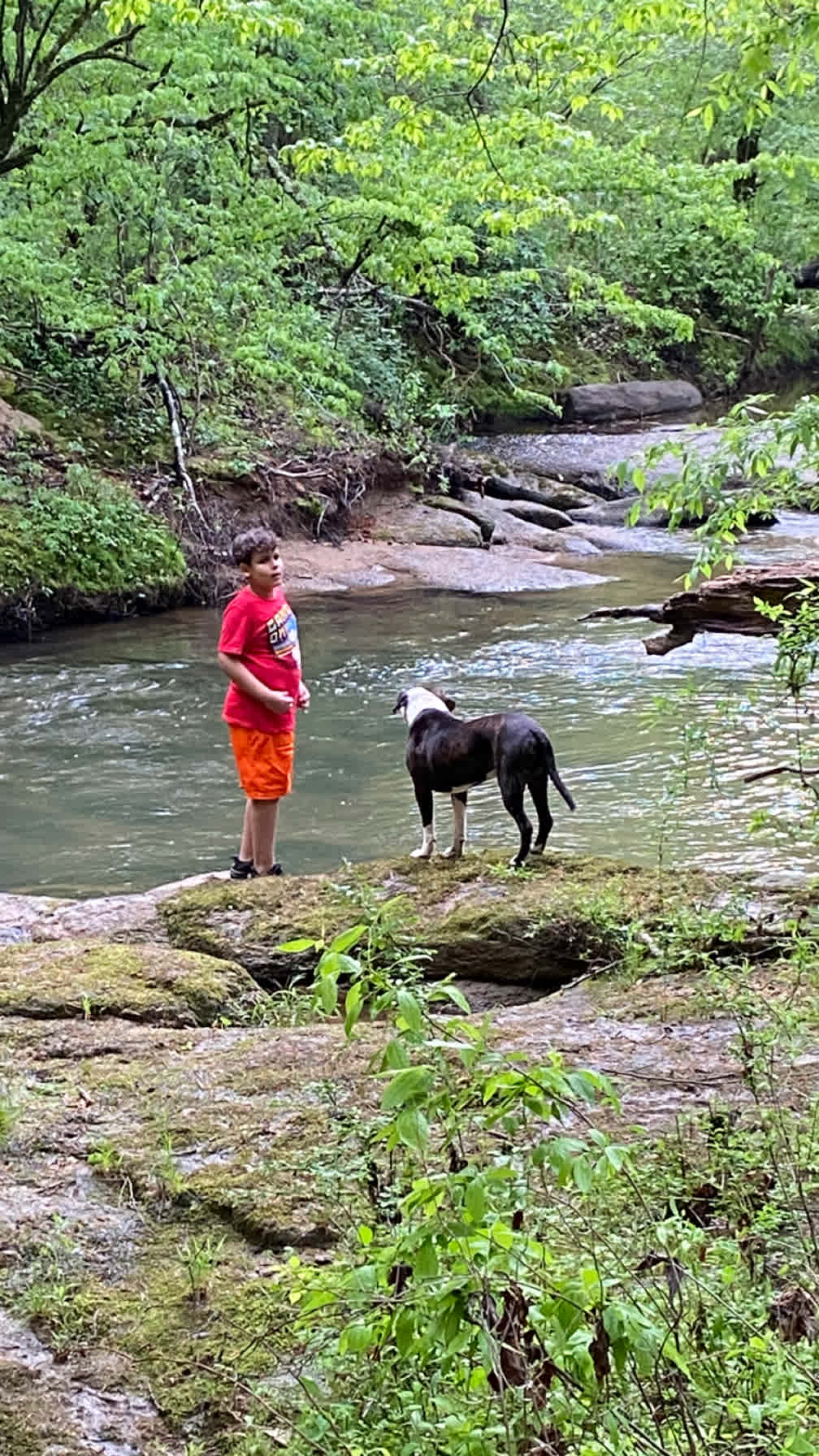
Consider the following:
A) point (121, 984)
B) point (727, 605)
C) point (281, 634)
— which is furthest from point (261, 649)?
point (727, 605)

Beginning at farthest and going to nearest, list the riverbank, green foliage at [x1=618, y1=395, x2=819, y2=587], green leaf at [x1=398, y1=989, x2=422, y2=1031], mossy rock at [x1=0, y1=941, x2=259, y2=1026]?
the riverbank
mossy rock at [x1=0, y1=941, x2=259, y2=1026]
green foliage at [x1=618, y1=395, x2=819, y2=587]
green leaf at [x1=398, y1=989, x2=422, y2=1031]

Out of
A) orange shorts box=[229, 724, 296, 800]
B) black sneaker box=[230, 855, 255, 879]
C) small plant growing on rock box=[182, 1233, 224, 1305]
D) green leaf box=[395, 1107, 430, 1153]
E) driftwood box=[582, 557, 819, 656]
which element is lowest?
black sneaker box=[230, 855, 255, 879]

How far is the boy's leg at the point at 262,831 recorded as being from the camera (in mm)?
6539

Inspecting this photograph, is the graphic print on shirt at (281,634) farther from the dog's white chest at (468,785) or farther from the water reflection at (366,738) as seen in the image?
the water reflection at (366,738)

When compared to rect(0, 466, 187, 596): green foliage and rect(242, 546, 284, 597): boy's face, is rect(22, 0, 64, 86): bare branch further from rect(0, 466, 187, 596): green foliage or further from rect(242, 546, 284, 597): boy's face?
rect(242, 546, 284, 597): boy's face

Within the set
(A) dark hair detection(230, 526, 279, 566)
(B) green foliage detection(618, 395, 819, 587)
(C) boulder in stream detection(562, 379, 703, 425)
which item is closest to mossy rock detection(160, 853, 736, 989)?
(B) green foliage detection(618, 395, 819, 587)

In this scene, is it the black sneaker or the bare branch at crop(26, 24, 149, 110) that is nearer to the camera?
the black sneaker

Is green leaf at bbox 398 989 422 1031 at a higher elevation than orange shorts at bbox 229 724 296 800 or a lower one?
higher

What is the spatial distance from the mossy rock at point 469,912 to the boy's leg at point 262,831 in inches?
23.3

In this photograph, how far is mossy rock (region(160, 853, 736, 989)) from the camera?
5.07m

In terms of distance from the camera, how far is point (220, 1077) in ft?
12.5

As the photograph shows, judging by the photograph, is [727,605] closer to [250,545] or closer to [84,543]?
[250,545]

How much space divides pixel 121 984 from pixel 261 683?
1978 mm

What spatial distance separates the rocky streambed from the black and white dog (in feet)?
0.86
